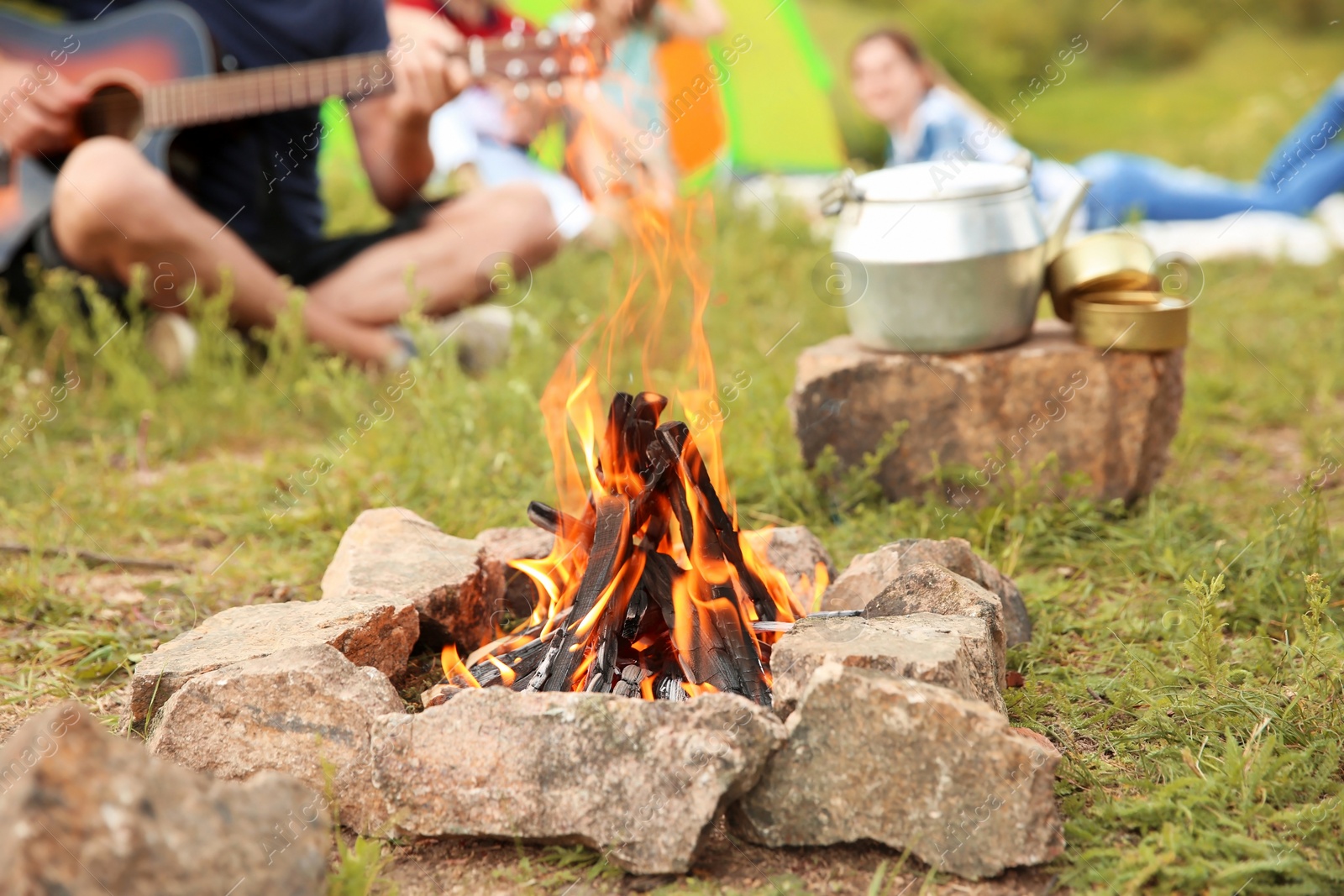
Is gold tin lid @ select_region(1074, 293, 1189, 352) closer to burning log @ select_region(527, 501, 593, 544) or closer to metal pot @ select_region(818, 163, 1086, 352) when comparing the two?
metal pot @ select_region(818, 163, 1086, 352)

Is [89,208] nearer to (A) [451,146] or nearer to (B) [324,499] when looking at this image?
(B) [324,499]

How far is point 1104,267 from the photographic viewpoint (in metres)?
3.13

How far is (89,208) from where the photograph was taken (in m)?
4.34

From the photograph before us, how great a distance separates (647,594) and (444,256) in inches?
126

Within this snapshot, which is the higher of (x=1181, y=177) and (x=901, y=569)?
(x=901, y=569)

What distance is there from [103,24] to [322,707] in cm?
412

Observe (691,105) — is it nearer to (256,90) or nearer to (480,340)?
(480,340)

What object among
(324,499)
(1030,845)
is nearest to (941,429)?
(1030,845)

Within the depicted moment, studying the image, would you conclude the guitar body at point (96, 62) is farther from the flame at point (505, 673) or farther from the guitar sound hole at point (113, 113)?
the flame at point (505, 673)

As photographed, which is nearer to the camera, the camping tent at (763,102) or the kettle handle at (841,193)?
the kettle handle at (841,193)

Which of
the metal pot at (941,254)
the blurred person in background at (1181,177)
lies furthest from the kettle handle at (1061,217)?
the blurred person in background at (1181,177)

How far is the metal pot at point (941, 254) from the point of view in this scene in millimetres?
2955

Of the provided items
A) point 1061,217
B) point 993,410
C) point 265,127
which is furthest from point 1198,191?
point 265,127

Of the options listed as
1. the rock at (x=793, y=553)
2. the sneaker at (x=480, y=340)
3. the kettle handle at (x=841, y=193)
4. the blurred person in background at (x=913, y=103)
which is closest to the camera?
the rock at (x=793, y=553)
